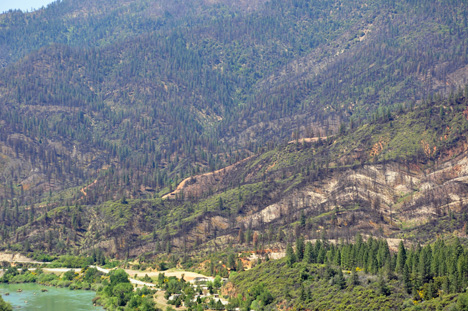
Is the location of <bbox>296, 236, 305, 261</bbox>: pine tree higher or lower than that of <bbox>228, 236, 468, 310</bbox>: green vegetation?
higher

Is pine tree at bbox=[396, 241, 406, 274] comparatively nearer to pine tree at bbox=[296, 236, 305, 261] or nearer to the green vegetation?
the green vegetation

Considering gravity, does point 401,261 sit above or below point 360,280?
above

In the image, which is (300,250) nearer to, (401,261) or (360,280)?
(360,280)

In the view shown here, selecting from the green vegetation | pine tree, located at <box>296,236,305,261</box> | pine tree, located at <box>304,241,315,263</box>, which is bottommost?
the green vegetation

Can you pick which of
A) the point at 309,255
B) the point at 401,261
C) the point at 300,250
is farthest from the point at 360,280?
the point at 300,250

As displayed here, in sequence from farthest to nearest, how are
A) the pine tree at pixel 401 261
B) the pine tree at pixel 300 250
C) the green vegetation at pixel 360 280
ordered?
the pine tree at pixel 300 250, the pine tree at pixel 401 261, the green vegetation at pixel 360 280

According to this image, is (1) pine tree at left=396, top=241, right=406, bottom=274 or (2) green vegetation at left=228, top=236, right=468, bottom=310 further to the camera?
(1) pine tree at left=396, top=241, right=406, bottom=274

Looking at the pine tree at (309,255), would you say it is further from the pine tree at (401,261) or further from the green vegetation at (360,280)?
the pine tree at (401,261)

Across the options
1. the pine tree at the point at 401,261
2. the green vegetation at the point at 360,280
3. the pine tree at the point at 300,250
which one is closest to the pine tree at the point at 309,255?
the green vegetation at the point at 360,280

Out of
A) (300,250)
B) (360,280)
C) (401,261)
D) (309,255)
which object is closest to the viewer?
(360,280)

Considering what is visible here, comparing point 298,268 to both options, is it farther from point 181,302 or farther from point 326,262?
point 181,302

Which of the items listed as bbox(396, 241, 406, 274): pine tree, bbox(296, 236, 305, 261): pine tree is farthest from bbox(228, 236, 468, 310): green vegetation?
bbox(296, 236, 305, 261): pine tree

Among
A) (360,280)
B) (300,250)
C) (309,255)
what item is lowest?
(360,280)
